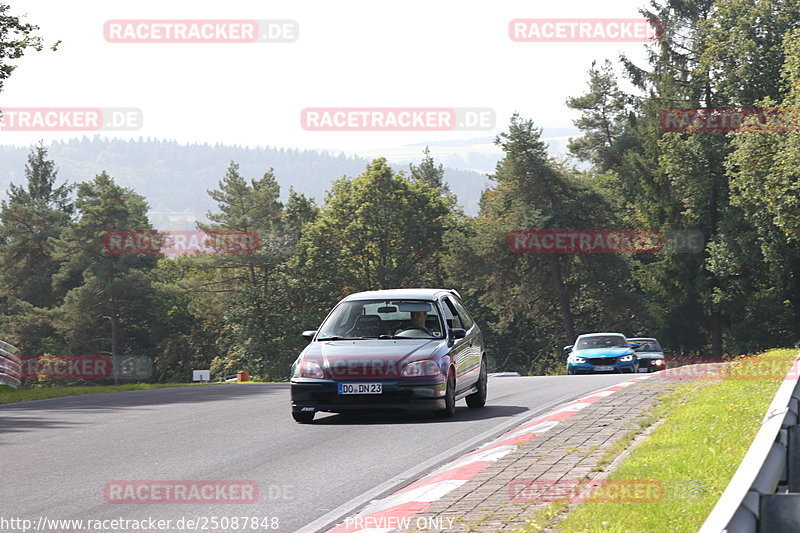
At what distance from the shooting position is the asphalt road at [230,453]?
7824 millimetres

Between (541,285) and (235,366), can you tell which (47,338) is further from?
(541,285)

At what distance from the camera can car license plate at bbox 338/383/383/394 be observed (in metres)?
13.2

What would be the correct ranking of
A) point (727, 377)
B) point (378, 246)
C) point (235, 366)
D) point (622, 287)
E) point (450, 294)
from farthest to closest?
point (235, 366) → point (378, 246) → point (622, 287) → point (727, 377) → point (450, 294)

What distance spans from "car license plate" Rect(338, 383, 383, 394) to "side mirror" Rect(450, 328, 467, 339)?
152 cm

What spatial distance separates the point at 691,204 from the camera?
56.4 meters

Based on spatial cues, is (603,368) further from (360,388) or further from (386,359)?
(360,388)

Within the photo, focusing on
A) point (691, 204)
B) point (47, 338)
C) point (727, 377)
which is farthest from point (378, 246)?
point (727, 377)

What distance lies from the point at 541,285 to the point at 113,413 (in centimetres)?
5173

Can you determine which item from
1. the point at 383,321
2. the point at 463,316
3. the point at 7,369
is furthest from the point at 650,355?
the point at 383,321

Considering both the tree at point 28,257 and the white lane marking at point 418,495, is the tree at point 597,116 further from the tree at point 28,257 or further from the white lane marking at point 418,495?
the white lane marking at point 418,495

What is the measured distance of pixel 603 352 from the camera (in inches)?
1204

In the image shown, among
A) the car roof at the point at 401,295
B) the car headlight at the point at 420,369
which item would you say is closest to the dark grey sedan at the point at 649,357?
the car roof at the point at 401,295

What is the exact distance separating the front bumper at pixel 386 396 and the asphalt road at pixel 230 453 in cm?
25

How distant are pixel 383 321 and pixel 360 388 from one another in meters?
1.52
